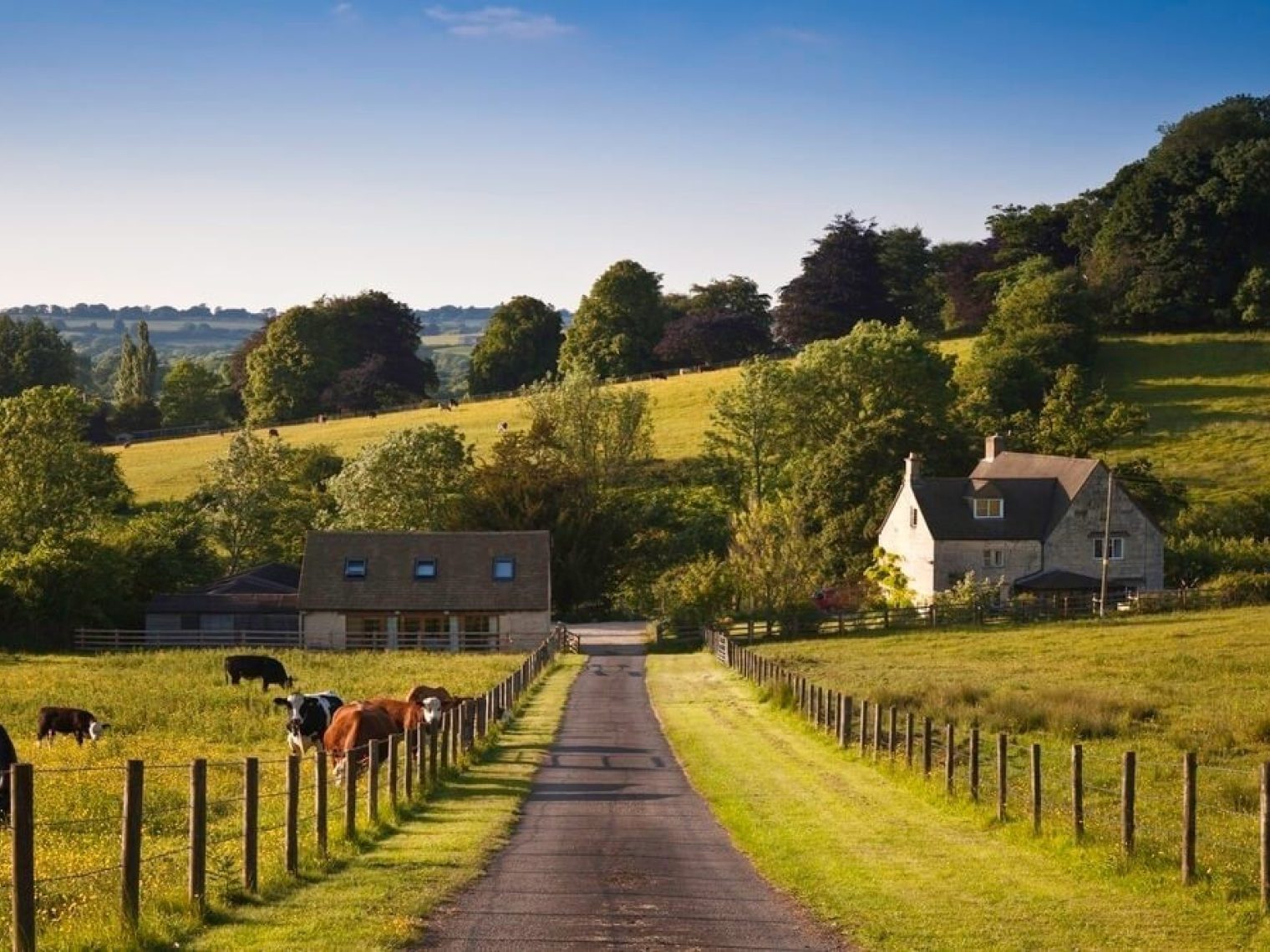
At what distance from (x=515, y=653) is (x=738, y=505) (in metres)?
28.7

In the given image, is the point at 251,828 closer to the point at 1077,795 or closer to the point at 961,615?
the point at 1077,795

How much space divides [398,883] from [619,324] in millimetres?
131294

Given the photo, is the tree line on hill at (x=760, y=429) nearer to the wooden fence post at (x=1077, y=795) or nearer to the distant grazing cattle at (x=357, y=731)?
the distant grazing cattle at (x=357, y=731)

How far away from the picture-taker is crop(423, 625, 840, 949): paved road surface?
1423 centimetres

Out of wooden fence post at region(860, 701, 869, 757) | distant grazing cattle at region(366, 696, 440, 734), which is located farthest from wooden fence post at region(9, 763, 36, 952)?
wooden fence post at region(860, 701, 869, 757)

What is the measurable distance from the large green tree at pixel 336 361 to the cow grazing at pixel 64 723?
110146 mm

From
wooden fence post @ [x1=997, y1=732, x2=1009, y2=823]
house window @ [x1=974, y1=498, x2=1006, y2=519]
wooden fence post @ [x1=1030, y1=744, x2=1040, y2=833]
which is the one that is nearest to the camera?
wooden fence post @ [x1=1030, y1=744, x2=1040, y2=833]

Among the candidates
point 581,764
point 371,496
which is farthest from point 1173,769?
point 371,496

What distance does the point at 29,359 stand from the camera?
15350cm

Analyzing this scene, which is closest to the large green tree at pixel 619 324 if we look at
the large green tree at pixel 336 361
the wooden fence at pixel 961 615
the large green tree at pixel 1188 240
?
the large green tree at pixel 336 361

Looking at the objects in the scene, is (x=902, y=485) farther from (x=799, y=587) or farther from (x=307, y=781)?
(x=307, y=781)

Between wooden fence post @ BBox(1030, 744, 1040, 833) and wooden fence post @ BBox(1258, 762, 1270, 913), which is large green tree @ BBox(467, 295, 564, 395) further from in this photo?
wooden fence post @ BBox(1258, 762, 1270, 913)

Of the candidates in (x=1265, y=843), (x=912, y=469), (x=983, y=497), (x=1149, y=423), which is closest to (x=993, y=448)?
(x=912, y=469)

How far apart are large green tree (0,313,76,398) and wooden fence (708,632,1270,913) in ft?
419
